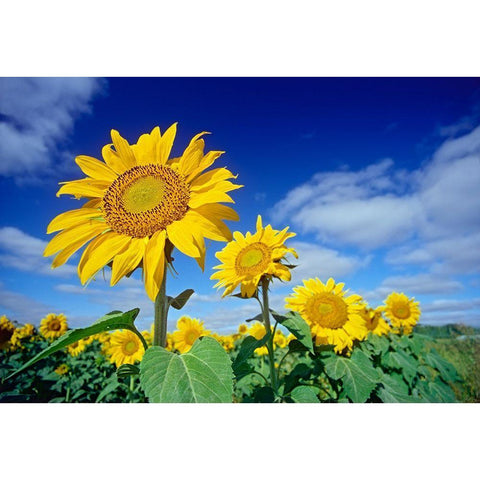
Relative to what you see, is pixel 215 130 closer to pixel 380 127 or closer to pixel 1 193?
pixel 380 127

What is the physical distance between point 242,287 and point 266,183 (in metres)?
1.38

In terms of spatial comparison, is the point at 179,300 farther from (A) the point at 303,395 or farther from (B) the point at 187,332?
(B) the point at 187,332

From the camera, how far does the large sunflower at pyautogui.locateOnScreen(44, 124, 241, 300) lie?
95 cm

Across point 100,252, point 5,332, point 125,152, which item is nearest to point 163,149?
point 125,152

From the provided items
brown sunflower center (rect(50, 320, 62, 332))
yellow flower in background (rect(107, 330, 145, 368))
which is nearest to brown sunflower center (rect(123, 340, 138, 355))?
yellow flower in background (rect(107, 330, 145, 368))

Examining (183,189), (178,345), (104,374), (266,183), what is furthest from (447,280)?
(104,374)

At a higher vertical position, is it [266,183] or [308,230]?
[266,183]

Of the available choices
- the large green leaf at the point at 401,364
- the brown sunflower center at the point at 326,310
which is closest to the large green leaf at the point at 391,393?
the brown sunflower center at the point at 326,310

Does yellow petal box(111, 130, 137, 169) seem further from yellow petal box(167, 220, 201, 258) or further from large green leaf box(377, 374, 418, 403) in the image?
large green leaf box(377, 374, 418, 403)

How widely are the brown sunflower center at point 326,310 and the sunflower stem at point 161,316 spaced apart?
3.81 feet

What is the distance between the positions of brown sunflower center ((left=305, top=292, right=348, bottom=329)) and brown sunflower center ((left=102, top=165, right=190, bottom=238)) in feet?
3.71

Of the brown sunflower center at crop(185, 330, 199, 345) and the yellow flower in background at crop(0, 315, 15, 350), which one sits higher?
the yellow flower in background at crop(0, 315, 15, 350)

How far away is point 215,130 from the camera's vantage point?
280 cm

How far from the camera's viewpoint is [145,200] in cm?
104
